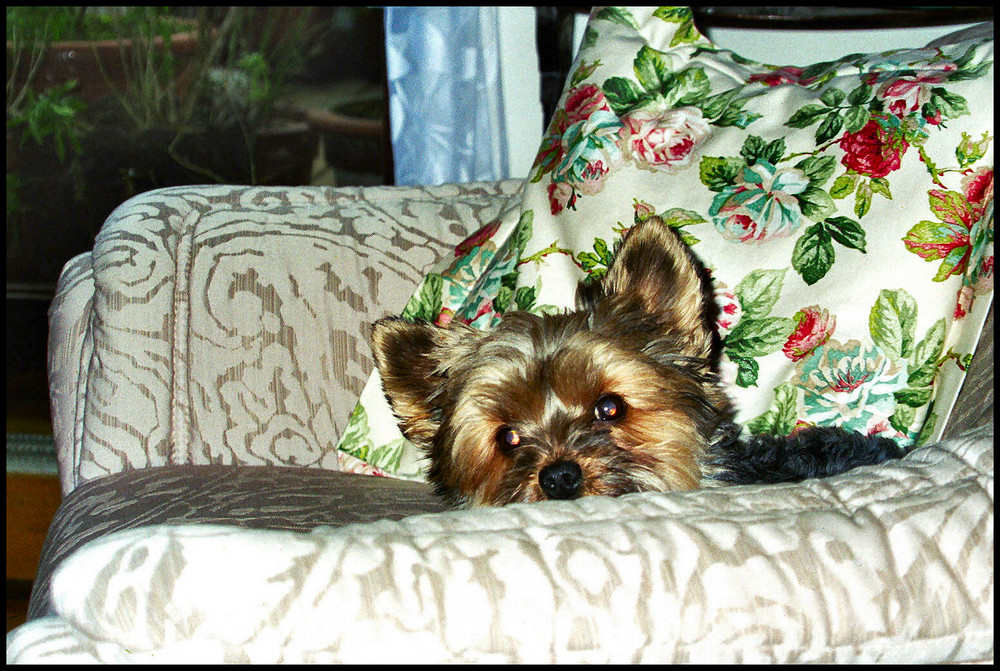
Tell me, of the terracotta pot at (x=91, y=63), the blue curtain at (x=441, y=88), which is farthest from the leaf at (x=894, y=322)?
the terracotta pot at (x=91, y=63)

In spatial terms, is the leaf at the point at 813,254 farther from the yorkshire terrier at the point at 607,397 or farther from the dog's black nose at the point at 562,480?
the dog's black nose at the point at 562,480

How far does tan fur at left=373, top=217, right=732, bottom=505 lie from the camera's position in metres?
1.86

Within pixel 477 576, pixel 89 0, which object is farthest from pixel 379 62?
pixel 477 576

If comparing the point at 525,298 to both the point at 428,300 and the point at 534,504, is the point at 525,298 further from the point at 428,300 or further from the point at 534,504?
the point at 534,504

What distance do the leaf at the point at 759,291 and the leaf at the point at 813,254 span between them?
0.04m

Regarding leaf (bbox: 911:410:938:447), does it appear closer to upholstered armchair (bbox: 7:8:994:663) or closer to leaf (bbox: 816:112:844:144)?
upholstered armchair (bbox: 7:8:994:663)

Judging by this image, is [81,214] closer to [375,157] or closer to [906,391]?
[375,157]

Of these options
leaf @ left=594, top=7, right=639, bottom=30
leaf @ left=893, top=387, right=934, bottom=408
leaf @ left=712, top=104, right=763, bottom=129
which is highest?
leaf @ left=594, top=7, right=639, bottom=30

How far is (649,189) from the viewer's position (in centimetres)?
200

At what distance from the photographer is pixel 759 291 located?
6.10 feet

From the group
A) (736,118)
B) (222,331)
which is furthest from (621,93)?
(222,331)

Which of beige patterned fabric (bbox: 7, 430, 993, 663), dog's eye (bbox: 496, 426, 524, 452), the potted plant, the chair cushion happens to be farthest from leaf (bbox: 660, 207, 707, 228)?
the potted plant

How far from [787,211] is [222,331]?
1403 millimetres

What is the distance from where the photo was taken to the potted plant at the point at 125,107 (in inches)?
213
